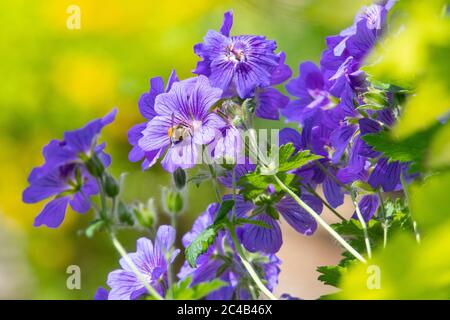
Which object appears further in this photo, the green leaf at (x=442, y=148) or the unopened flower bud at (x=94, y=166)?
the unopened flower bud at (x=94, y=166)

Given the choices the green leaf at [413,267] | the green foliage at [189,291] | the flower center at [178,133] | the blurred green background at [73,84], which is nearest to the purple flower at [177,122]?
the flower center at [178,133]

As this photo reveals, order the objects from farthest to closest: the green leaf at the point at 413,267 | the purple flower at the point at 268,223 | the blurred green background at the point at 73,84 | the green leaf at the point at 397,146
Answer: the blurred green background at the point at 73,84
the purple flower at the point at 268,223
the green leaf at the point at 397,146
the green leaf at the point at 413,267

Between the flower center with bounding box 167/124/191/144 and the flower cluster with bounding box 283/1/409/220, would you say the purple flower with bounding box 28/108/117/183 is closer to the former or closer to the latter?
the flower center with bounding box 167/124/191/144

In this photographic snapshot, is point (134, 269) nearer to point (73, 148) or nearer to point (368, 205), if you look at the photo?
point (73, 148)

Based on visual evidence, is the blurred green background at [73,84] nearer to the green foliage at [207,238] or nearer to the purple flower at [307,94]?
the purple flower at [307,94]

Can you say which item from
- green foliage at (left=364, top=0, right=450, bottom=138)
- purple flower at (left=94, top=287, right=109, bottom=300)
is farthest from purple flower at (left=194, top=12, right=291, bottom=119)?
green foliage at (left=364, top=0, right=450, bottom=138)

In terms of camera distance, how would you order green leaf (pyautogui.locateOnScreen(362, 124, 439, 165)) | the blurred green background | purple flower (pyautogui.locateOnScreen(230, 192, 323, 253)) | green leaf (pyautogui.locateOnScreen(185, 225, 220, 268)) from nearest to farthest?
green leaf (pyautogui.locateOnScreen(362, 124, 439, 165)) < green leaf (pyautogui.locateOnScreen(185, 225, 220, 268)) < purple flower (pyautogui.locateOnScreen(230, 192, 323, 253)) < the blurred green background
